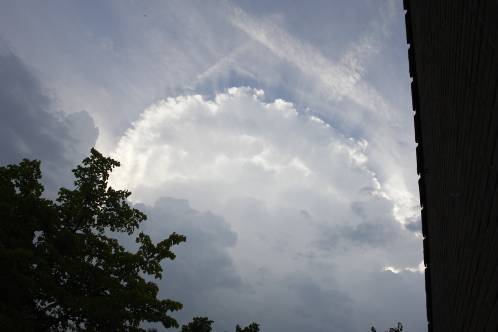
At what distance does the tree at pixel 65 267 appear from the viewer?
9.62 meters

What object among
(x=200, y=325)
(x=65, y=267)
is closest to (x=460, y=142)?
(x=65, y=267)

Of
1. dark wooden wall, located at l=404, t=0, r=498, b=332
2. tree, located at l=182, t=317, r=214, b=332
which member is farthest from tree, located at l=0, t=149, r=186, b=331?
tree, located at l=182, t=317, r=214, b=332

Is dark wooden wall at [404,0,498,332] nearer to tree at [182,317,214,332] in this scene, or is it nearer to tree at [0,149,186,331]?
tree at [0,149,186,331]

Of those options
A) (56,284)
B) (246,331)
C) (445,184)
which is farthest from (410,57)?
(246,331)

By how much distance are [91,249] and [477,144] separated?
1077 centimetres

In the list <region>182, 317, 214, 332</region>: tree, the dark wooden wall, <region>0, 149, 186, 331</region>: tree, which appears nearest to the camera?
the dark wooden wall

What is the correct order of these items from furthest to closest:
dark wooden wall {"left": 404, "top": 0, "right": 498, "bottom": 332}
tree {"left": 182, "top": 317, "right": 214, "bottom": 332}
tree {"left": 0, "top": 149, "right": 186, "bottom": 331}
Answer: tree {"left": 182, "top": 317, "right": 214, "bottom": 332}, tree {"left": 0, "top": 149, "right": 186, "bottom": 331}, dark wooden wall {"left": 404, "top": 0, "right": 498, "bottom": 332}

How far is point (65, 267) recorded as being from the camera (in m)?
9.97

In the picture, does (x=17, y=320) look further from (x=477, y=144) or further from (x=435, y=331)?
(x=477, y=144)

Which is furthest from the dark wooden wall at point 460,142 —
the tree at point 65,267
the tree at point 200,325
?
the tree at point 200,325

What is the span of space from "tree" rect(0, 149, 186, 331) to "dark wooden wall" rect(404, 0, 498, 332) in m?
8.17

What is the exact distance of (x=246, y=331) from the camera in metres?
30.5

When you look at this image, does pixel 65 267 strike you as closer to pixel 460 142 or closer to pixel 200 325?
pixel 460 142

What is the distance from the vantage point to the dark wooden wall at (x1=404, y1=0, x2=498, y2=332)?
2674 millimetres
